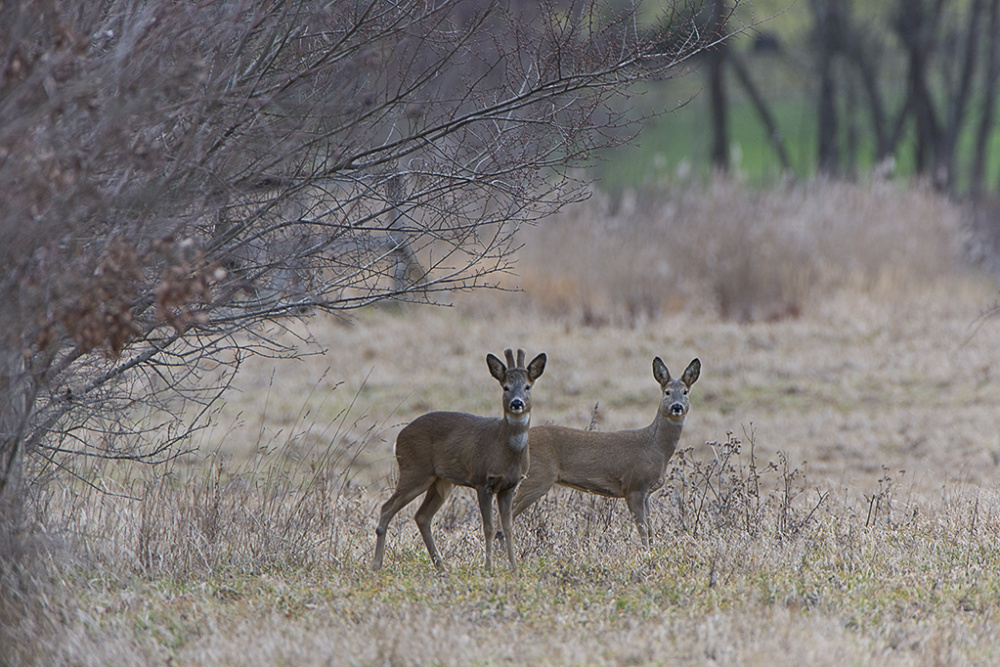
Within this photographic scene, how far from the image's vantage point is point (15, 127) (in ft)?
13.5

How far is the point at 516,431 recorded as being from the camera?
6.66 m

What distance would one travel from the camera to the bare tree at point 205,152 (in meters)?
4.18

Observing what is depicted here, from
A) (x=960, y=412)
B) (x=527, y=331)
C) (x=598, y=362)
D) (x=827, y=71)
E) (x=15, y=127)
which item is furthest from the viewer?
(x=827, y=71)

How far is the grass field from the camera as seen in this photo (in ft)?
17.1

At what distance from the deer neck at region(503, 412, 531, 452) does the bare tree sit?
98cm

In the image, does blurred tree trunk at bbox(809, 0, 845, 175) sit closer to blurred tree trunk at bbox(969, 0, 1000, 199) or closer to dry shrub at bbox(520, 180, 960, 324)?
blurred tree trunk at bbox(969, 0, 1000, 199)

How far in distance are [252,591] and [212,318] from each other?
144 cm

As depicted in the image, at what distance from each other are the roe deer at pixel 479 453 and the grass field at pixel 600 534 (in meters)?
0.33

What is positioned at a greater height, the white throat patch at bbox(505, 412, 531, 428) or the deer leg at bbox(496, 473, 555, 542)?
the white throat patch at bbox(505, 412, 531, 428)

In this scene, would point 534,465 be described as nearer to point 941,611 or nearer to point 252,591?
point 252,591

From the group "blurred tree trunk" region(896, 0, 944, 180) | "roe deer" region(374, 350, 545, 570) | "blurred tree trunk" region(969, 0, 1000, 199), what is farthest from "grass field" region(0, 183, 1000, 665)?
"blurred tree trunk" region(969, 0, 1000, 199)

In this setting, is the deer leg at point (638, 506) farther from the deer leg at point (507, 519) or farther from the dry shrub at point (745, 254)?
the dry shrub at point (745, 254)

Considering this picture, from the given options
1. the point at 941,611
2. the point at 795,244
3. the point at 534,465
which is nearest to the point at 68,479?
the point at 534,465

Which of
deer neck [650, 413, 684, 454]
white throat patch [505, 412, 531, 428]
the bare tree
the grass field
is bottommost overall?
the grass field
